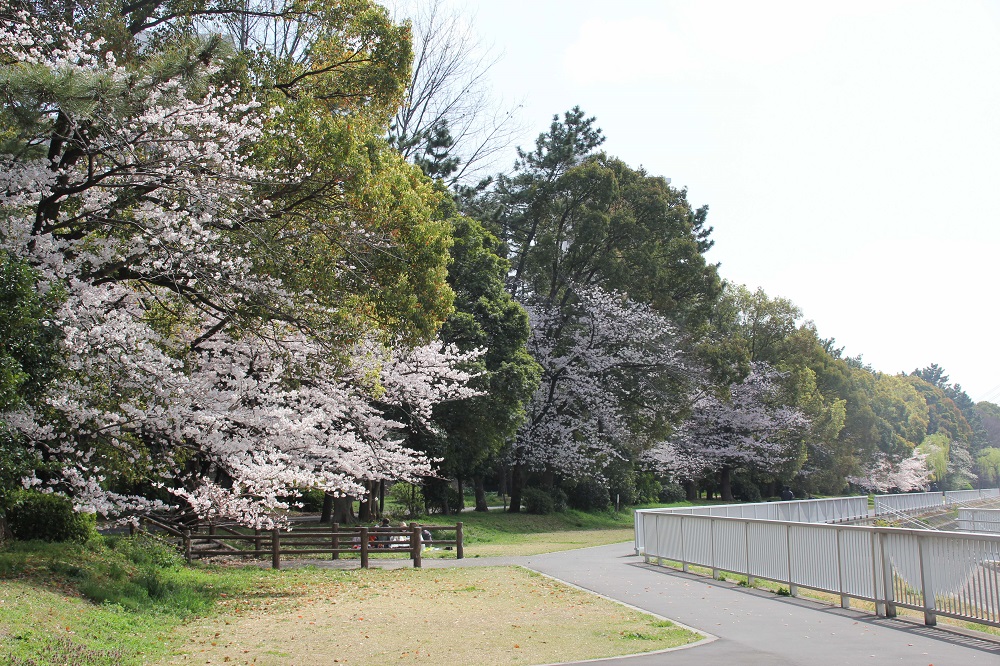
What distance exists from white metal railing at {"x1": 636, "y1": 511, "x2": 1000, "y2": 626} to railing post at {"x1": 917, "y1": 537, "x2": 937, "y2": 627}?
1 centimetres

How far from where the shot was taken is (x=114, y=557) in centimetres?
1398

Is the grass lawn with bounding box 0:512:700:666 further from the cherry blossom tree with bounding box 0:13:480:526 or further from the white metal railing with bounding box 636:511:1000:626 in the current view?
the white metal railing with bounding box 636:511:1000:626

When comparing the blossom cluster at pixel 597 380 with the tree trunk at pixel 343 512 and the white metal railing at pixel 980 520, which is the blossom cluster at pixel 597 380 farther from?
the white metal railing at pixel 980 520

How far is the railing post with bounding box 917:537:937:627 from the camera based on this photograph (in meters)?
9.80

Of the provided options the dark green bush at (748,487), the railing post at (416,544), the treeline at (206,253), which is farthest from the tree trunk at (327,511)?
the dark green bush at (748,487)

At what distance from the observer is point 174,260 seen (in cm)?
1217

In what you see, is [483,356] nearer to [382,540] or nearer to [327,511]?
[327,511]

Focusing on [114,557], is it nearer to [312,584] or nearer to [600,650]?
[312,584]

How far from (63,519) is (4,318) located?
18.7 ft

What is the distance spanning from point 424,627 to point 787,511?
17602mm

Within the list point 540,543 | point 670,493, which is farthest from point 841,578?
point 670,493

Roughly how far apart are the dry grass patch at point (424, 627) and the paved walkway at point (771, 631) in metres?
0.54

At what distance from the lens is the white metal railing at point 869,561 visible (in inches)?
369

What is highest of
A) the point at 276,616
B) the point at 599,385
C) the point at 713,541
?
the point at 599,385
